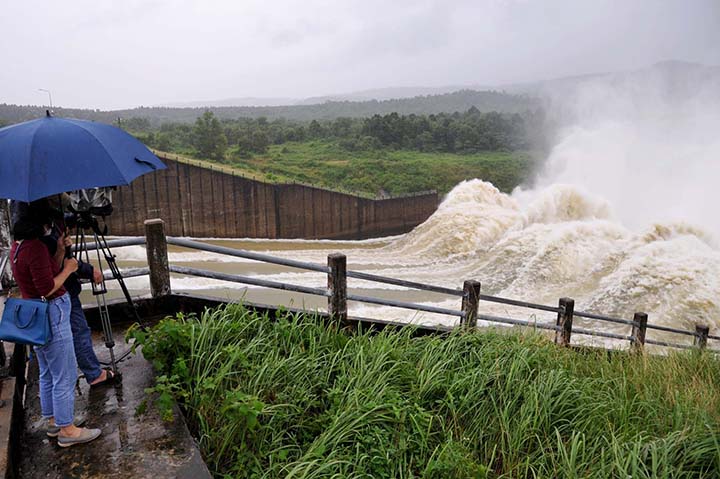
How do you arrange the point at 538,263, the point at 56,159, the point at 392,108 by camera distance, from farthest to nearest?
the point at 392,108 < the point at 538,263 < the point at 56,159

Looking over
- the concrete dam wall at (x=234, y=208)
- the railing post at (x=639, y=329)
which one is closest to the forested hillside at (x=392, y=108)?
the concrete dam wall at (x=234, y=208)

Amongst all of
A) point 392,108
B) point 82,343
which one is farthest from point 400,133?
point 392,108

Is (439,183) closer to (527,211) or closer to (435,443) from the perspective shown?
(527,211)

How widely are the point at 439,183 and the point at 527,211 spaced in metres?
24.4

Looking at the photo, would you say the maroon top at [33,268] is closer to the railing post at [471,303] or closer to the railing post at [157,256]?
the railing post at [157,256]

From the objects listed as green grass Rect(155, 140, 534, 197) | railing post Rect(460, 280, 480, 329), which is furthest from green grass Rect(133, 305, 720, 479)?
green grass Rect(155, 140, 534, 197)

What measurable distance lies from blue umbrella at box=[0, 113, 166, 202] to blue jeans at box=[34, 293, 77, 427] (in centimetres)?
74

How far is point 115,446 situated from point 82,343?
0.89m

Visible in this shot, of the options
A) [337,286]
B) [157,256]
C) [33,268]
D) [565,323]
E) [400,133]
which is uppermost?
[400,133]

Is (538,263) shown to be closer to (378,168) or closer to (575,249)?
(575,249)

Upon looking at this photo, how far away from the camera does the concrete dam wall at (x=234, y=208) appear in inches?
1168

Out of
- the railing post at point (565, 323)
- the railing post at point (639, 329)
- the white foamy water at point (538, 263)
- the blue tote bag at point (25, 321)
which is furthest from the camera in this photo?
the white foamy water at point (538, 263)

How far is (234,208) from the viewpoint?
31.6 metres

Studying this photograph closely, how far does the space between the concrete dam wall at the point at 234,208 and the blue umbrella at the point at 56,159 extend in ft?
89.6
